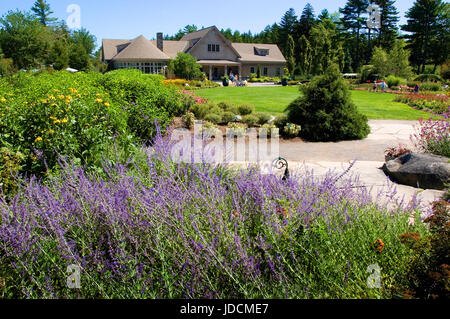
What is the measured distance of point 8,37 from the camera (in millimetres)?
39062

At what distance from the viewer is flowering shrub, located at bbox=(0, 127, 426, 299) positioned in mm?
2137

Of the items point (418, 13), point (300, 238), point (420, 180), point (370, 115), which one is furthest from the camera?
point (418, 13)

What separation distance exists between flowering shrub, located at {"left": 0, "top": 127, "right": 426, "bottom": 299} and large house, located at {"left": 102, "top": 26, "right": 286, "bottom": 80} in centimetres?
4090

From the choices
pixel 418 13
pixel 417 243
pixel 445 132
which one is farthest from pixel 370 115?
pixel 418 13

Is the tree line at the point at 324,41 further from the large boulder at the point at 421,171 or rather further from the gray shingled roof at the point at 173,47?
the large boulder at the point at 421,171

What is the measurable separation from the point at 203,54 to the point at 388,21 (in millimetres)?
28429

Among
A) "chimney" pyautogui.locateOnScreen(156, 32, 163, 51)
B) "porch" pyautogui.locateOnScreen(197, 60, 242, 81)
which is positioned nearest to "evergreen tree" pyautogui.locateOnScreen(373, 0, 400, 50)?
"porch" pyautogui.locateOnScreen(197, 60, 242, 81)

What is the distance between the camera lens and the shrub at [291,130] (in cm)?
887

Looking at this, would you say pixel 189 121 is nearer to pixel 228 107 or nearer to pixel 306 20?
pixel 228 107

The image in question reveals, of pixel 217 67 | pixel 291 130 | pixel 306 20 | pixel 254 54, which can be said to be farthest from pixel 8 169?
pixel 306 20

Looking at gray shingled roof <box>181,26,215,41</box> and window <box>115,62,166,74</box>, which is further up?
gray shingled roof <box>181,26,215,41</box>

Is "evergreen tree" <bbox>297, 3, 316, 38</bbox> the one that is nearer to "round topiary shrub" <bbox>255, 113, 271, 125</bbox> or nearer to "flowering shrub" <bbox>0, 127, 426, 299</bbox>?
"round topiary shrub" <bbox>255, 113, 271, 125</bbox>
